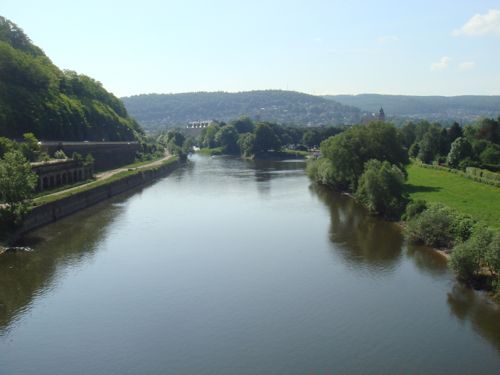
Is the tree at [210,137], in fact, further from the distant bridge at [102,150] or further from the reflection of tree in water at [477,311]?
the reflection of tree in water at [477,311]

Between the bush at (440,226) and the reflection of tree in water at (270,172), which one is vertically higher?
the bush at (440,226)

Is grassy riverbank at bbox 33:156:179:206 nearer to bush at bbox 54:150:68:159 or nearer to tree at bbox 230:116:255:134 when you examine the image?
bush at bbox 54:150:68:159

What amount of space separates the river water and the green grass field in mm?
5682

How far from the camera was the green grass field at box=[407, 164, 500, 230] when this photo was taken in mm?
40706

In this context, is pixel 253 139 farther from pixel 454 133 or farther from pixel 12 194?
pixel 12 194

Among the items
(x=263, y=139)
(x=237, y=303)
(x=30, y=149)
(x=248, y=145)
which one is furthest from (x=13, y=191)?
(x=248, y=145)

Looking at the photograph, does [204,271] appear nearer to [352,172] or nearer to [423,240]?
[423,240]

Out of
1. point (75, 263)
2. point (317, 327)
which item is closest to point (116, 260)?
point (75, 263)

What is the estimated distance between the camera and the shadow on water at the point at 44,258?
28641mm

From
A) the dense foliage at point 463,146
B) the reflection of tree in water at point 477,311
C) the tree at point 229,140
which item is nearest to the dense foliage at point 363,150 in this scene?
the dense foliage at point 463,146

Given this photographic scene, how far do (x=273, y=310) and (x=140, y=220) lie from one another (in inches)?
1003

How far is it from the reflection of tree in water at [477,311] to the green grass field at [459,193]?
23.8 feet

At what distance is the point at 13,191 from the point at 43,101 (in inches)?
1915

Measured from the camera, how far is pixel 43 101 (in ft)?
276
